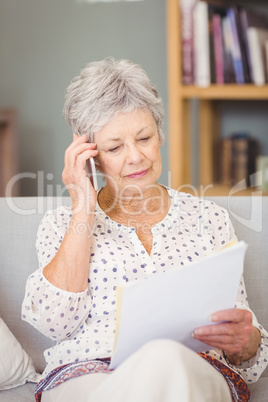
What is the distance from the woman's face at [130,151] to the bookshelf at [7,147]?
1639 mm

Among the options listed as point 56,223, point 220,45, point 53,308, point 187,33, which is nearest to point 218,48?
point 220,45

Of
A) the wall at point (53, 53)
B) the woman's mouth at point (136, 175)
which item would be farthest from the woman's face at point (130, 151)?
the wall at point (53, 53)

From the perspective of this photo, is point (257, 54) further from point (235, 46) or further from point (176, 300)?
point (176, 300)

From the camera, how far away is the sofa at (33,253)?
59.5 inches

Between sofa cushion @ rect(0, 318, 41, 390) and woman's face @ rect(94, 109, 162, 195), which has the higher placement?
woman's face @ rect(94, 109, 162, 195)

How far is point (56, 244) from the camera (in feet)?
4.46

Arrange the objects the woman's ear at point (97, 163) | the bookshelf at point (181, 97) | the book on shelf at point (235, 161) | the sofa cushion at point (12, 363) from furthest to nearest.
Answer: the book on shelf at point (235, 161), the bookshelf at point (181, 97), the woman's ear at point (97, 163), the sofa cushion at point (12, 363)

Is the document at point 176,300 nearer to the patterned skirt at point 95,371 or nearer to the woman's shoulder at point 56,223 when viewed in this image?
the patterned skirt at point 95,371

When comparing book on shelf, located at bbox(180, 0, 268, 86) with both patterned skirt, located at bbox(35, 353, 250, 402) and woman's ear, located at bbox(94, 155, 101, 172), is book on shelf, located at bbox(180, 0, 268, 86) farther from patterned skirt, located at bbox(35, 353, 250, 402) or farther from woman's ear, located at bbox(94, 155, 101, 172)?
patterned skirt, located at bbox(35, 353, 250, 402)

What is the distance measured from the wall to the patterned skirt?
6.02ft

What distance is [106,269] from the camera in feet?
4.34

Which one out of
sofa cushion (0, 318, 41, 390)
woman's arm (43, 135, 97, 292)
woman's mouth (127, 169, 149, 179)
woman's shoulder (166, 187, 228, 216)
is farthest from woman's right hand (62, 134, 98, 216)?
sofa cushion (0, 318, 41, 390)

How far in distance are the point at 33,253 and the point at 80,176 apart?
31 centimetres

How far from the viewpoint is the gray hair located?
4.55 feet
